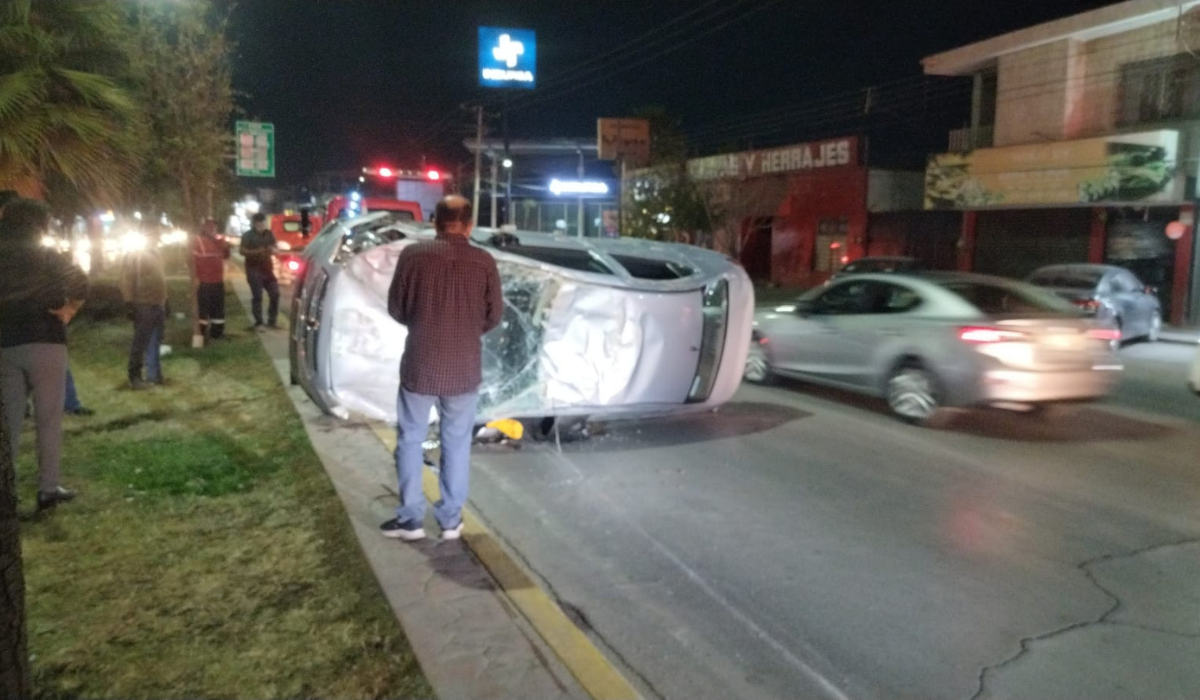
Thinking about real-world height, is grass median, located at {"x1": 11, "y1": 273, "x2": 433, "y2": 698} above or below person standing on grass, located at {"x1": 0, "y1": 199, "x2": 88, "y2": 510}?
below

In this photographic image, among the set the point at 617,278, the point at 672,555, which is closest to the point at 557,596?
the point at 672,555

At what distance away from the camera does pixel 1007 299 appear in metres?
9.33

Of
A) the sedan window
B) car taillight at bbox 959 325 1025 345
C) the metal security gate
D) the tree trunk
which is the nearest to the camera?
the tree trunk

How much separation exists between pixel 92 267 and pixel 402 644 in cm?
2329

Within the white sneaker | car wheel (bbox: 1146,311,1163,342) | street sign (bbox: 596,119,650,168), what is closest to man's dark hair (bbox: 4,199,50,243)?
the white sneaker

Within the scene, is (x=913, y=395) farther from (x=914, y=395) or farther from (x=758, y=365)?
(x=758, y=365)

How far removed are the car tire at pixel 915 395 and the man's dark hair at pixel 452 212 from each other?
17.4 ft

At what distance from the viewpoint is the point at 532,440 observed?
8.16 m

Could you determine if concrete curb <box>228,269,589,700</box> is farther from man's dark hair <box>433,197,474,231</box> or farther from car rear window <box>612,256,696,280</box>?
car rear window <box>612,256,696,280</box>

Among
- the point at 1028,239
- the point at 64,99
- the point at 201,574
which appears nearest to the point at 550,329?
the point at 201,574

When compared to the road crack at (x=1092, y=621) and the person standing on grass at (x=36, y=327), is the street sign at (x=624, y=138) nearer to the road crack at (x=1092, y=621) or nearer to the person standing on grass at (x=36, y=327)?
the person standing on grass at (x=36, y=327)

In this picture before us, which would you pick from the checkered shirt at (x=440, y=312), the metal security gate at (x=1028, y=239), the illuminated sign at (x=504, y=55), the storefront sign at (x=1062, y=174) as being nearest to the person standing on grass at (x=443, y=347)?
the checkered shirt at (x=440, y=312)

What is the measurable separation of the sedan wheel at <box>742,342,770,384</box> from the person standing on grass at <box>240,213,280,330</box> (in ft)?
24.9

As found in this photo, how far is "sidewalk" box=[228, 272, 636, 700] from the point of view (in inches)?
152
